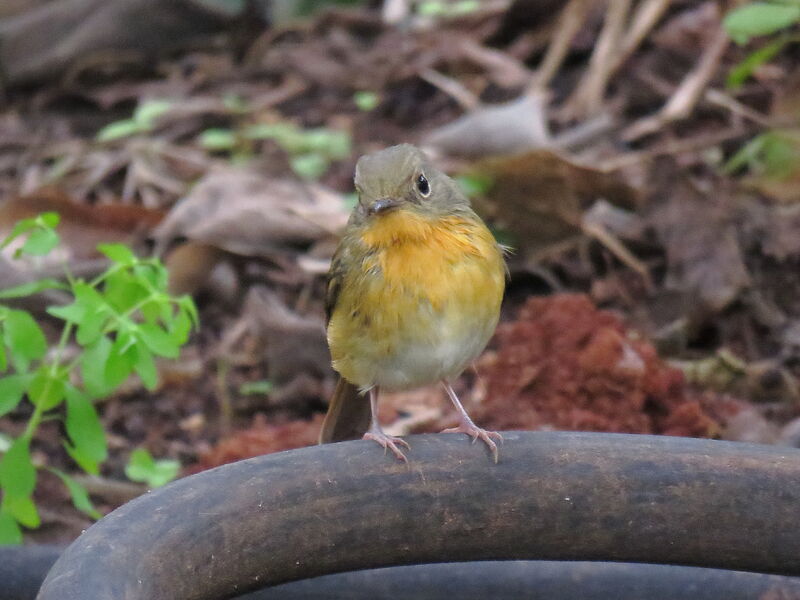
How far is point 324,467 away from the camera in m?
2.80

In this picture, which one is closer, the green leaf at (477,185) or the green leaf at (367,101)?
the green leaf at (477,185)

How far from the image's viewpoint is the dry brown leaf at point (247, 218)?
6.05 meters

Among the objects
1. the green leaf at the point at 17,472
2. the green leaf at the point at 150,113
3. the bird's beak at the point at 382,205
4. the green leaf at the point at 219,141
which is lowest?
the green leaf at the point at 219,141

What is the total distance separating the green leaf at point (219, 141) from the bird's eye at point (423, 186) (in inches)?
148

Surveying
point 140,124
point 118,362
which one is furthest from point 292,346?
point 140,124

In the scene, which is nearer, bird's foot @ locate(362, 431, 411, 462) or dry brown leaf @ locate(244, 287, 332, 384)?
bird's foot @ locate(362, 431, 411, 462)

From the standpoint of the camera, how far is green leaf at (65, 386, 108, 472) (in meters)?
3.62

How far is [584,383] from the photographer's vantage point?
4359mm

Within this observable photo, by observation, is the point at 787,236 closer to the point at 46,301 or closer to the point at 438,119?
the point at 438,119

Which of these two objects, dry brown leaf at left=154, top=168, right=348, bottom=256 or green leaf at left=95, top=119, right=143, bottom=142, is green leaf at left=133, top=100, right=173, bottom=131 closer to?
green leaf at left=95, top=119, right=143, bottom=142

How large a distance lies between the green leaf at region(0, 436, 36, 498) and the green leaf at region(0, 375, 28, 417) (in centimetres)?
11

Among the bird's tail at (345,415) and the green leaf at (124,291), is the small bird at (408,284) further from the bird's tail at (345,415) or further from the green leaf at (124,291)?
the green leaf at (124,291)

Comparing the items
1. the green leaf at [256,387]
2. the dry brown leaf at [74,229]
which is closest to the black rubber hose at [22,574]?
the green leaf at [256,387]

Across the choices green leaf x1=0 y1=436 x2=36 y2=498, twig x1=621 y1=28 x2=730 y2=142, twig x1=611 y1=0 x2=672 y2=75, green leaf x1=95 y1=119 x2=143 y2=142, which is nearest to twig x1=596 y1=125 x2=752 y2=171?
twig x1=621 y1=28 x2=730 y2=142
